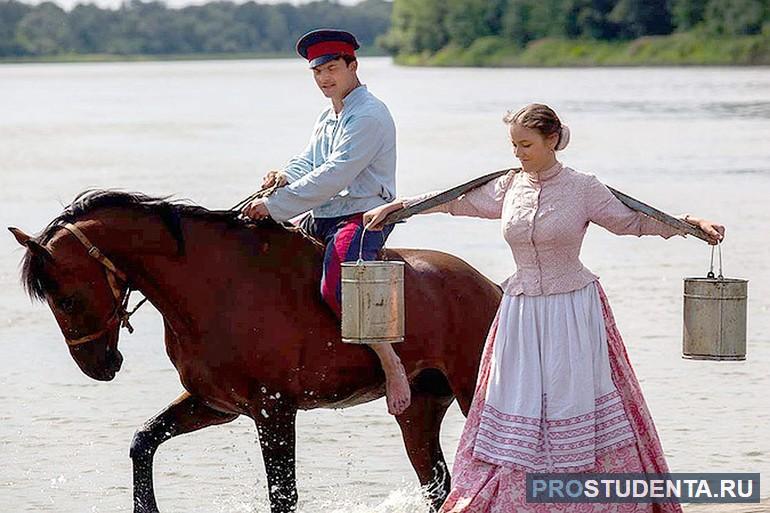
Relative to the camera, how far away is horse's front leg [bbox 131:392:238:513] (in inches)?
275

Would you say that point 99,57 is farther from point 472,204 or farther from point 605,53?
point 472,204

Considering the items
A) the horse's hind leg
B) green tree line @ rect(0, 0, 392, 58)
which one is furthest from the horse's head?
green tree line @ rect(0, 0, 392, 58)

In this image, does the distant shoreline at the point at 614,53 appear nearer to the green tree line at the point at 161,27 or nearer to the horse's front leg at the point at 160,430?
the green tree line at the point at 161,27

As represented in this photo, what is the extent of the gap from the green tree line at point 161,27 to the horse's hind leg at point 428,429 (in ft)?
520

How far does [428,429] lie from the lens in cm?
729

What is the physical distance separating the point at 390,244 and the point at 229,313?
36.5ft

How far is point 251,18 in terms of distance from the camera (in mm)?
183250

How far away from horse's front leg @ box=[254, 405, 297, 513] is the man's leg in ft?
1.33

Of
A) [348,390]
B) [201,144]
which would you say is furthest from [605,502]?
[201,144]

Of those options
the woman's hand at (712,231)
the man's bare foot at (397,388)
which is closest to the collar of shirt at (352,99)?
the man's bare foot at (397,388)

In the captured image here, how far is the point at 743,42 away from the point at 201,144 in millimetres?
67313

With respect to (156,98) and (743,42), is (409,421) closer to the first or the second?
(156,98)

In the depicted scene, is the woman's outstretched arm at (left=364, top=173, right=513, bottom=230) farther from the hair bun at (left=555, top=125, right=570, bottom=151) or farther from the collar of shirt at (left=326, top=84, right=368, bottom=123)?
the collar of shirt at (left=326, top=84, right=368, bottom=123)

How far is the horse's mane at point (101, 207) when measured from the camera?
669 centimetres
